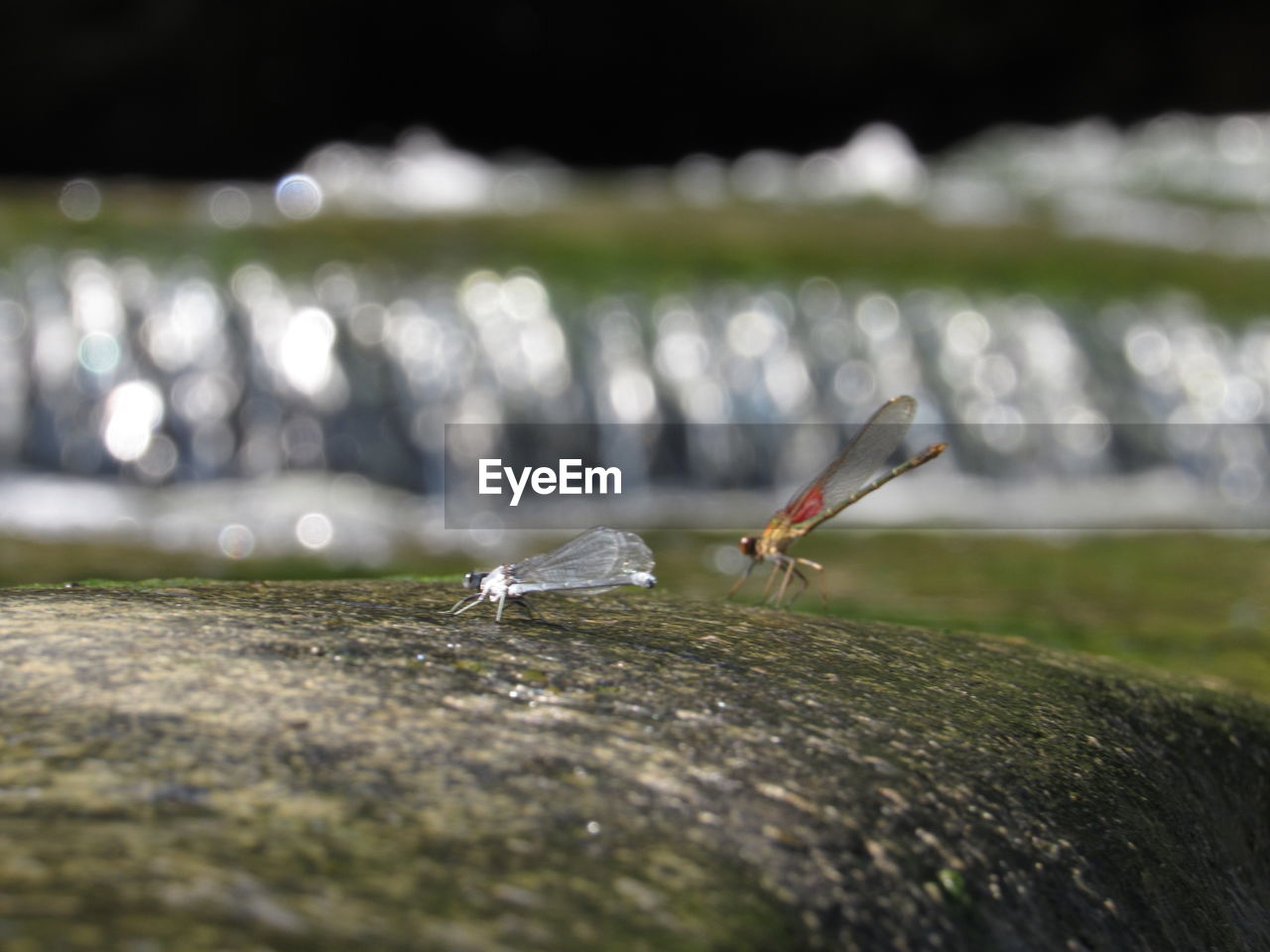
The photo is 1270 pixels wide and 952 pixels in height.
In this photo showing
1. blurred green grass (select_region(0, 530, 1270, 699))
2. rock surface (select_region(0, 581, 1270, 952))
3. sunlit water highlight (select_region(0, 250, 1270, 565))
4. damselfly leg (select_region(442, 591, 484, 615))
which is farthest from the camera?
sunlit water highlight (select_region(0, 250, 1270, 565))

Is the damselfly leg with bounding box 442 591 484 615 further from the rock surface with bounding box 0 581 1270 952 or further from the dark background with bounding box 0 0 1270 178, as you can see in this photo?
the dark background with bounding box 0 0 1270 178

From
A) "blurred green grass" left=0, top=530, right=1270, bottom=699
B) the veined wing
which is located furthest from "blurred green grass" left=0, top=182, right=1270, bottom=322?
the veined wing

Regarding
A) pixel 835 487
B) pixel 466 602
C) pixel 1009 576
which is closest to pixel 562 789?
pixel 466 602

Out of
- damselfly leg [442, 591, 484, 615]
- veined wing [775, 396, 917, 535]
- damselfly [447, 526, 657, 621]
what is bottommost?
damselfly leg [442, 591, 484, 615]

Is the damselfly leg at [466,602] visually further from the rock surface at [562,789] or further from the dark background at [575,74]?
the dark background at [575,74]

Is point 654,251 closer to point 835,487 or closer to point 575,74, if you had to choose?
point 835,487

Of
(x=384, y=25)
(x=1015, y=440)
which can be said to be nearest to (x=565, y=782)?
(x=1015, y=440)
